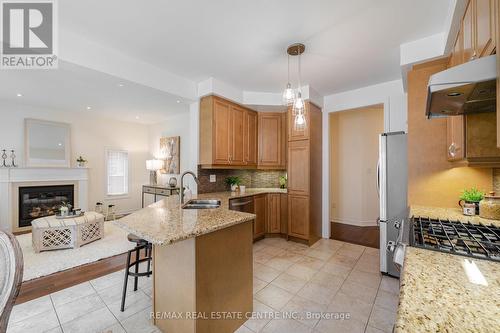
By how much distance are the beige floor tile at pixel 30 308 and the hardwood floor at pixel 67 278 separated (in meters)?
0.09

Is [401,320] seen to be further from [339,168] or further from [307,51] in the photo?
[339,168]

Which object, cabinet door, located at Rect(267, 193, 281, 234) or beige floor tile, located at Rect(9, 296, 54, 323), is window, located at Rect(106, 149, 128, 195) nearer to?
beige floor tile, located at Rect(9, 296, 54, 323)

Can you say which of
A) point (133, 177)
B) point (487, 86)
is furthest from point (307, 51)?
point (133, 177)

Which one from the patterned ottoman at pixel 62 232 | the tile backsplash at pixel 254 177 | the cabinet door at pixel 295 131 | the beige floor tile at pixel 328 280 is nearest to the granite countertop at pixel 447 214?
the beige floor tile at pixel 328 280

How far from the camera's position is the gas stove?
0.97 m

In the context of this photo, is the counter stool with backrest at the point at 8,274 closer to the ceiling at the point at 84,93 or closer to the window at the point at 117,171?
the ceiling at the point at 84,93

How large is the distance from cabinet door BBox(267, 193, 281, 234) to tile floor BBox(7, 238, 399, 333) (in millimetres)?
1004

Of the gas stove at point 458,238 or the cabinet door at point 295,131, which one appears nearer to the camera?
the gas stove at point 458,238

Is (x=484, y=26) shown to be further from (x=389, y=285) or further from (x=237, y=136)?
(x=237, y=136)

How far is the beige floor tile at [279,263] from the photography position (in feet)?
9.23

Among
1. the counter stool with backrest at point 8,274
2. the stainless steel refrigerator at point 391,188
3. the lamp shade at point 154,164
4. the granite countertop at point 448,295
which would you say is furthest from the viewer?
the lamp shade at point 154,164

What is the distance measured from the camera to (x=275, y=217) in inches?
156

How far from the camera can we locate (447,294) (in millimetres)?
662

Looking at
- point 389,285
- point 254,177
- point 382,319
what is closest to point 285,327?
point 382,319
